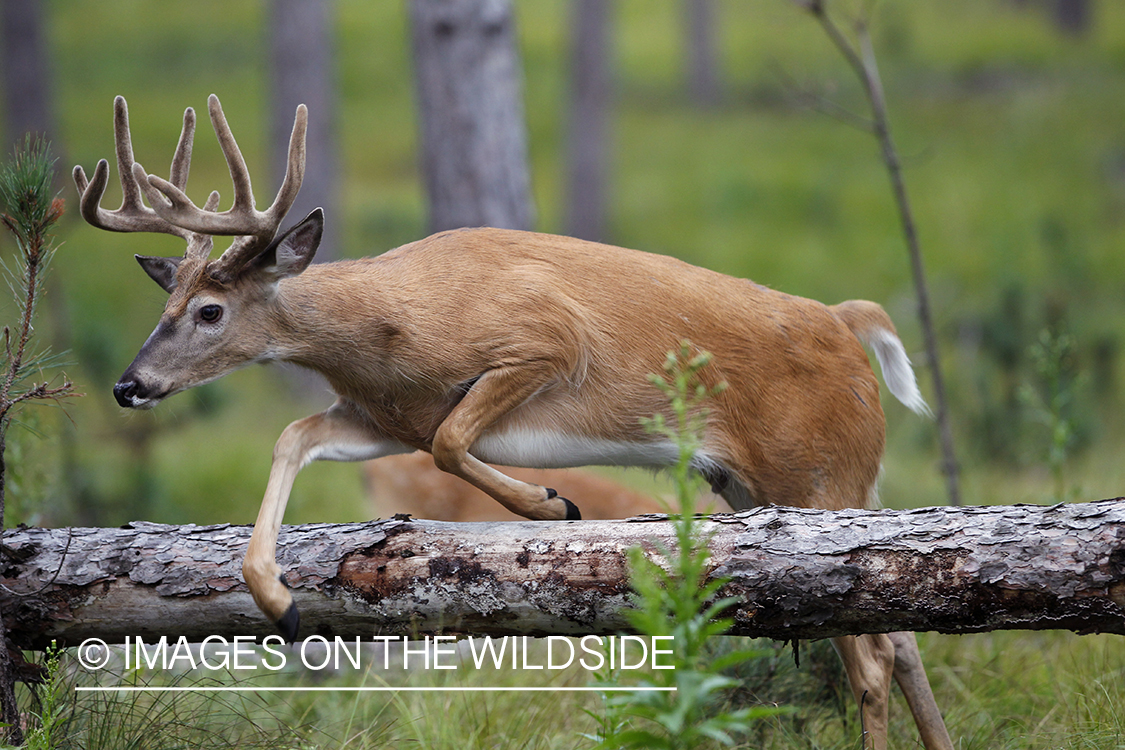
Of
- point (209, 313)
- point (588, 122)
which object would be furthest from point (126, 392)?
point (588, 122)

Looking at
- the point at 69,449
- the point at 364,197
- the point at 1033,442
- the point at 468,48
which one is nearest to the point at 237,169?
the point at 468,48

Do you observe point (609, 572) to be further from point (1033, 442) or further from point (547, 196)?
point (547, 196)

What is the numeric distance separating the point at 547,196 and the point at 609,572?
16.8 m

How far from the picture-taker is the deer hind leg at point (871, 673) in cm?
362

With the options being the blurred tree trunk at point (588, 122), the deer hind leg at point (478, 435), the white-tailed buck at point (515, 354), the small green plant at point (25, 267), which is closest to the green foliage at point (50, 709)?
the small green plant at point (25, 267)

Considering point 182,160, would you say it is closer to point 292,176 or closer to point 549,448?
point 292,176

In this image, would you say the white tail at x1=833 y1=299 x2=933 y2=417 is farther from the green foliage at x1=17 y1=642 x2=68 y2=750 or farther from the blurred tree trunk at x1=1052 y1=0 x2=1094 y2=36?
the blurred tree trunk at x1=1052 y1=0 x2=1094 y2=36

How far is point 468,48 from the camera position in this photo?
19.7 feet

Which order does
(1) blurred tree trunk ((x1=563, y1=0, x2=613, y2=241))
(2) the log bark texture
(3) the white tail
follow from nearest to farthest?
(2) the log bark texture < (3) the white tail < (1) blurred tree trunk ((x1=563, y1=0, x2=613, y2=241))

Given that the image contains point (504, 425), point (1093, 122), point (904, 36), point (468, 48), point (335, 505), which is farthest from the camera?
point (904, 36)

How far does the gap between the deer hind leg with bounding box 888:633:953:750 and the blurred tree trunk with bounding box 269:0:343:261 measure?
31.2 feet

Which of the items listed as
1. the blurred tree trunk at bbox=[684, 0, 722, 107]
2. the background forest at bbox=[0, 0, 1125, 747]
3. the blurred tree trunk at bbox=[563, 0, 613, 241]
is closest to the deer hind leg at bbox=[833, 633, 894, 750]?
the background forest at bbox=[0, 0, 1125, 747]

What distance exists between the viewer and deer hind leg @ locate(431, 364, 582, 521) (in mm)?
3477

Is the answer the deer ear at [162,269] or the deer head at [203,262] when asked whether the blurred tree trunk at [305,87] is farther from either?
the deer head at [203,262]
